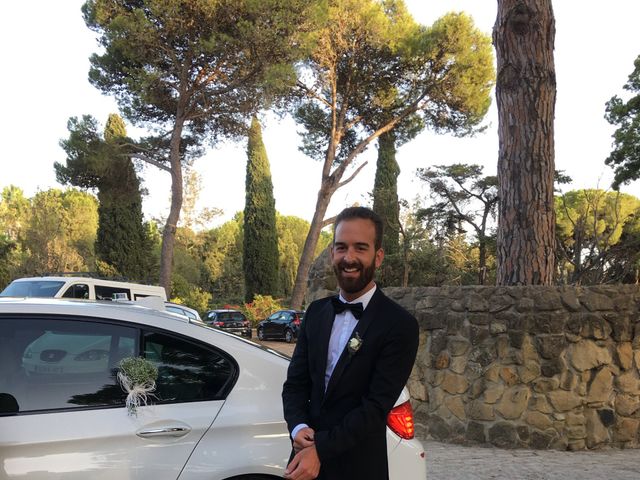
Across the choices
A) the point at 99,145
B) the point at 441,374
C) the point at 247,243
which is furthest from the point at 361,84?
the point at 441,374

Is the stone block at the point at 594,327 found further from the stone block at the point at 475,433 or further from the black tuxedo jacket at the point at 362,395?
the black tuxedo jacket at the point at 362,395

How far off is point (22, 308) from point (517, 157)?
20.9 ft

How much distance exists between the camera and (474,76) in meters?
24.9

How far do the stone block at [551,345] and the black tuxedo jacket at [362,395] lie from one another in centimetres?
471

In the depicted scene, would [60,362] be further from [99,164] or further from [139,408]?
[99,164]

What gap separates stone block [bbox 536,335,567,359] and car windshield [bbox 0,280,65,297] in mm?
9666

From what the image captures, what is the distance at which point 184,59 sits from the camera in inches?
861

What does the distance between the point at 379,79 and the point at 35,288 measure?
18534 millimetres

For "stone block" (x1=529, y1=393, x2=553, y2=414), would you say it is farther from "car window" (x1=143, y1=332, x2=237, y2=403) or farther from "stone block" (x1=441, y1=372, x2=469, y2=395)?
"car window" (x1=143, y1=332, x2=237, y2=403)

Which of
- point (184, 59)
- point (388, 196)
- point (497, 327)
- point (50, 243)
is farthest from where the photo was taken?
point (50, 243)

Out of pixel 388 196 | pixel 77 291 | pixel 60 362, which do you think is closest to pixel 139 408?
pixel 60 362

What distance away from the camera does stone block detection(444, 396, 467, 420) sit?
6.49m

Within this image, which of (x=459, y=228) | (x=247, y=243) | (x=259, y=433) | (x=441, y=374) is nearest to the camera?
(x=259, y=433)

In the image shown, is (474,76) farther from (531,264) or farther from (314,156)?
(531,264)
